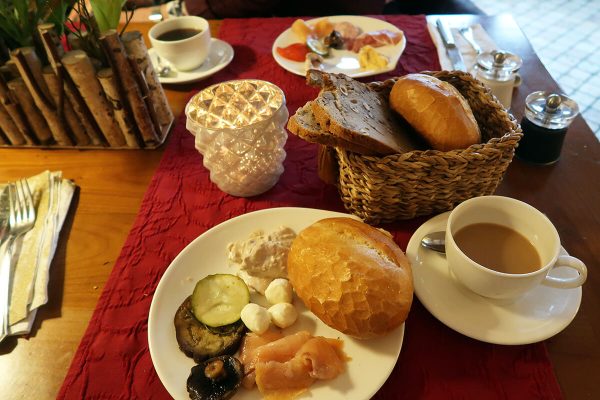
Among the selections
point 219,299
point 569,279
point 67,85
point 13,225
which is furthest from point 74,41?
point 569,279

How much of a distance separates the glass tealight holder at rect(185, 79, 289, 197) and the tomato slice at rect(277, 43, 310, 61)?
0.45 meters

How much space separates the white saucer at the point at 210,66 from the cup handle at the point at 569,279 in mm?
1157

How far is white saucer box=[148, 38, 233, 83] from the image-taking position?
1.39m

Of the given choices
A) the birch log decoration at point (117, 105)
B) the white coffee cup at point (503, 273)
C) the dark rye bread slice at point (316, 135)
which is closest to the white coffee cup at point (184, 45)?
the birch log decoration at point (117, 105)

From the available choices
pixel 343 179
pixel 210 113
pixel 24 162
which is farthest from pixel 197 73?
pixel 343 179

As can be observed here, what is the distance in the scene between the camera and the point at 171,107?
1.35m

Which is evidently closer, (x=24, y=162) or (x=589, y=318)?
(x=589, y=318)

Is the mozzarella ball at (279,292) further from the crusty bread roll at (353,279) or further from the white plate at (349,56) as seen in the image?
the white plate at (349,56)

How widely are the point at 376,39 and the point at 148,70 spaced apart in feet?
2.58

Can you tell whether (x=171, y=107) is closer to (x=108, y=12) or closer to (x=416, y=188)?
(x=108, y=12)

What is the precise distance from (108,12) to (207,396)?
37.2 inches

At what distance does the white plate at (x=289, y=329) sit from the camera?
2.17 feet

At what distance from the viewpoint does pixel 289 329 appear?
76 centimetres

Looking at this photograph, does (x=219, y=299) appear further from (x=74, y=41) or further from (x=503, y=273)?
(x=74, y=41)
